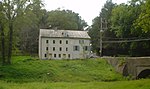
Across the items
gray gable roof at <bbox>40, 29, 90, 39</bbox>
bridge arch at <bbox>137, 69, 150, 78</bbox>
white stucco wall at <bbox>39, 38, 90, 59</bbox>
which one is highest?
gray gable roof at <bbox>40, 29, 90, 39</bbox>

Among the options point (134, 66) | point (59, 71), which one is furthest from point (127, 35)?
point (59, 71)

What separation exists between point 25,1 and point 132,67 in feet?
64.1

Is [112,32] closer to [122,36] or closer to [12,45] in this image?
[122,36]

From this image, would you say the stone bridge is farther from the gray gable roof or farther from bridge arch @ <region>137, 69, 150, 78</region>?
the gray gable roof

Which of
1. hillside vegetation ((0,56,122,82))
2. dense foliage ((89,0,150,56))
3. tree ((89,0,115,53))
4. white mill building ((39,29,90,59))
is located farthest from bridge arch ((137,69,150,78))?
tree ((89,0,115,53))

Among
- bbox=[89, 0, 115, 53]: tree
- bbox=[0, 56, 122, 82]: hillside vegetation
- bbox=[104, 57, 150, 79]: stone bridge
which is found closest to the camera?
bbox=[0, 56, 122, 82]: hillside vegetation

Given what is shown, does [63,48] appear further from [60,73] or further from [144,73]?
[144,73]

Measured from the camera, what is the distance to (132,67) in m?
49.3

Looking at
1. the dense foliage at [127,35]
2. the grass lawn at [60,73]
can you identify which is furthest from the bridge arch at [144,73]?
the dense foliage at [127,35]

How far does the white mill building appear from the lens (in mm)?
75812

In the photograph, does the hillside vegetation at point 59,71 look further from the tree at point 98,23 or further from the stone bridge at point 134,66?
the tree at point 98,23

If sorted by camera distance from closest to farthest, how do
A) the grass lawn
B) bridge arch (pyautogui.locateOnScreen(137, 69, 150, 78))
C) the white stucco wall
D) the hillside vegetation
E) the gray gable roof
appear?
1. the grass lawn
2. the hillside vegetation
3. bridge arch (pyautogui.locateOnScreen(137, 69, 150, 78))
4. the white stucco wall
5. the gray gable roof

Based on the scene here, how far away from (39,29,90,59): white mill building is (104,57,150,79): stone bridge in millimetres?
23359

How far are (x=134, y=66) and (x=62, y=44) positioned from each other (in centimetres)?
3167
